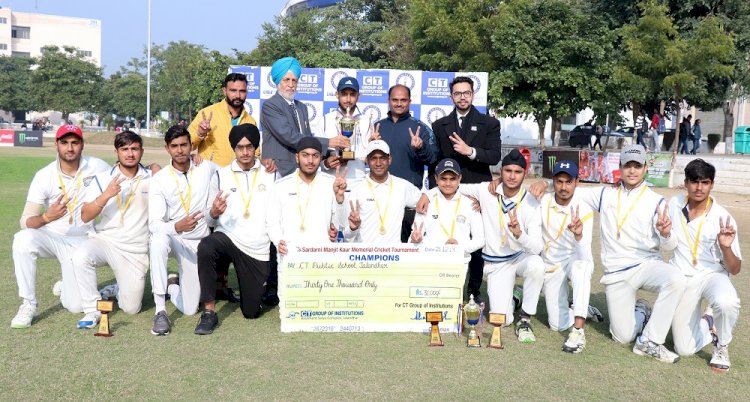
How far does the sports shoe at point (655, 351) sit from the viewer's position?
5.52 meters

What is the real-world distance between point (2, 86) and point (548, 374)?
86551mm

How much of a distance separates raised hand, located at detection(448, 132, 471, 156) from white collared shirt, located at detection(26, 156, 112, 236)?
11.0ft

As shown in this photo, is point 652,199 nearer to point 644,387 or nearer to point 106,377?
point 644,387

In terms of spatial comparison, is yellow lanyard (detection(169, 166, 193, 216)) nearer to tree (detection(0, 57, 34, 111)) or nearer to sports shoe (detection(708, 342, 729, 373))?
sports shoe (detection(708, 342, 729, 373))

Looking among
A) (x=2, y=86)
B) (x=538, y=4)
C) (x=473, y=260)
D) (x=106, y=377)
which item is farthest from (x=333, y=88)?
(x=2, y=86)

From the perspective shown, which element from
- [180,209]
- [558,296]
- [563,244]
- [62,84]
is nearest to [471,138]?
[563,244]

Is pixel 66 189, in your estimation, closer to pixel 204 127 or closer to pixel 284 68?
pixel 204 127

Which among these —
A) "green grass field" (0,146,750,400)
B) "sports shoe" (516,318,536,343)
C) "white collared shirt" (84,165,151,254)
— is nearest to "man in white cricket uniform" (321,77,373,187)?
"green grass field" (0,146,750,400)

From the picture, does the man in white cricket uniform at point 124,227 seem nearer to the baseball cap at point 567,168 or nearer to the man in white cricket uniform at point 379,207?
the man in white cricket uniform at point 379,207

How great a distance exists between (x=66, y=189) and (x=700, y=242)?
18.1 feet

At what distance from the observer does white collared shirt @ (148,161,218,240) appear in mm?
6340

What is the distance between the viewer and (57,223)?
21.3 ft

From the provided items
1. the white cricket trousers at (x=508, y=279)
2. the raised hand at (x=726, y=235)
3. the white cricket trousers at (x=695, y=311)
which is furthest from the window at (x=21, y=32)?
the raised hand at (x=726, y=235)

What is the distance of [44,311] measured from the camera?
650 cm
